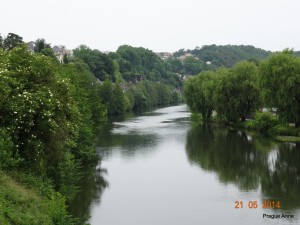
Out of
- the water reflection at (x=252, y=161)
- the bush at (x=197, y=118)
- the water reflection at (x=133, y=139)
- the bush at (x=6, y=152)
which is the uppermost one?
the bush at (x=6, y=152)

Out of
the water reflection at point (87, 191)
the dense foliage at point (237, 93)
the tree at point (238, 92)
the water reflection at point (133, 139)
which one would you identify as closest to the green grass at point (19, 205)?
the water reflection at point (87, 191)

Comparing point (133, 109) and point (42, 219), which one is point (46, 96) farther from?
point (133, 109)

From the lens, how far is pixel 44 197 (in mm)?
21047

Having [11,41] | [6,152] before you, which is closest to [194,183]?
[6,152]

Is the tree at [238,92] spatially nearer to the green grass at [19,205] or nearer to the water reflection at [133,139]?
the water reflection at [133,139]

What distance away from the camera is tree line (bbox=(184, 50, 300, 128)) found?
55.3 metres

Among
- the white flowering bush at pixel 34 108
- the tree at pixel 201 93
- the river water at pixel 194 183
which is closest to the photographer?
the white flowering bush at pixel 34 108

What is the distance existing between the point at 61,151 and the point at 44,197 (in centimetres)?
436

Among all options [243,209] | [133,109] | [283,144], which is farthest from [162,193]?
[133,109]

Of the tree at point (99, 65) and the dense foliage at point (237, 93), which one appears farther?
the tree at point (99, 65)

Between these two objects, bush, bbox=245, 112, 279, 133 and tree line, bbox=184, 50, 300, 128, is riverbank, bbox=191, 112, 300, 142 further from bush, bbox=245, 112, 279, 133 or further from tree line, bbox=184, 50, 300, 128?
tree line, bbox=184, 50, 300, 128

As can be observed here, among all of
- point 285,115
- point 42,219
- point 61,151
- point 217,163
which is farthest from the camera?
point 285,115

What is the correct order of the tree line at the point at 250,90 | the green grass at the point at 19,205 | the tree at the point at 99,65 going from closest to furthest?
the green grass at the point at 19,205 → the tree line at the point at 250,90 → the tree at the point at 99,65
